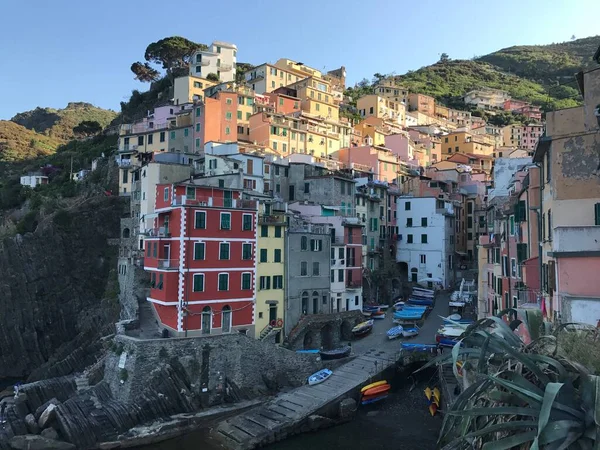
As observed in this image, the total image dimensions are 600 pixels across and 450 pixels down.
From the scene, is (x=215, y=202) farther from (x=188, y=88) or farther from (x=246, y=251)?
(x=188, y=88)

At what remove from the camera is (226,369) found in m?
36.4

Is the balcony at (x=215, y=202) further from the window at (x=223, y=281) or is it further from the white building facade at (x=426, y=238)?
the white building facade at (x=426, y=238)

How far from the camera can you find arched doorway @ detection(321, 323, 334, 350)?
44812 millimetres

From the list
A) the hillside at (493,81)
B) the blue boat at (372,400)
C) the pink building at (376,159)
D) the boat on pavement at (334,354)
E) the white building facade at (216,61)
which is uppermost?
the hillside at (493,81)

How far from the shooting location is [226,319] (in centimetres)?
3847

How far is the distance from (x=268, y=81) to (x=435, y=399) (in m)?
67.2

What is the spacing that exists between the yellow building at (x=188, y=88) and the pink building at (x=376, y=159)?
80.5 feet

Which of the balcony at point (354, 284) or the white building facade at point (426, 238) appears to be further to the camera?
the white building facade at point (426, 238)

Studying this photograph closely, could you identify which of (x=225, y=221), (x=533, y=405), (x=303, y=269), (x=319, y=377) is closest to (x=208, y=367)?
(x=319, y=377)

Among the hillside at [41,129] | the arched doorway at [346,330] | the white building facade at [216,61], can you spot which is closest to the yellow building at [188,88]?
the white building facade at [216,61]

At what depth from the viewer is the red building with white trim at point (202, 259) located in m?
36.5

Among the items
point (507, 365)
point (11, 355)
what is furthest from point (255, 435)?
point (11, 355)

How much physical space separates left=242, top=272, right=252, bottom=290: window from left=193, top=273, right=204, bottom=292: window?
12.2 ft

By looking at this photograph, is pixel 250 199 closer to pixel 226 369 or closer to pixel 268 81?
pixel 226 369
